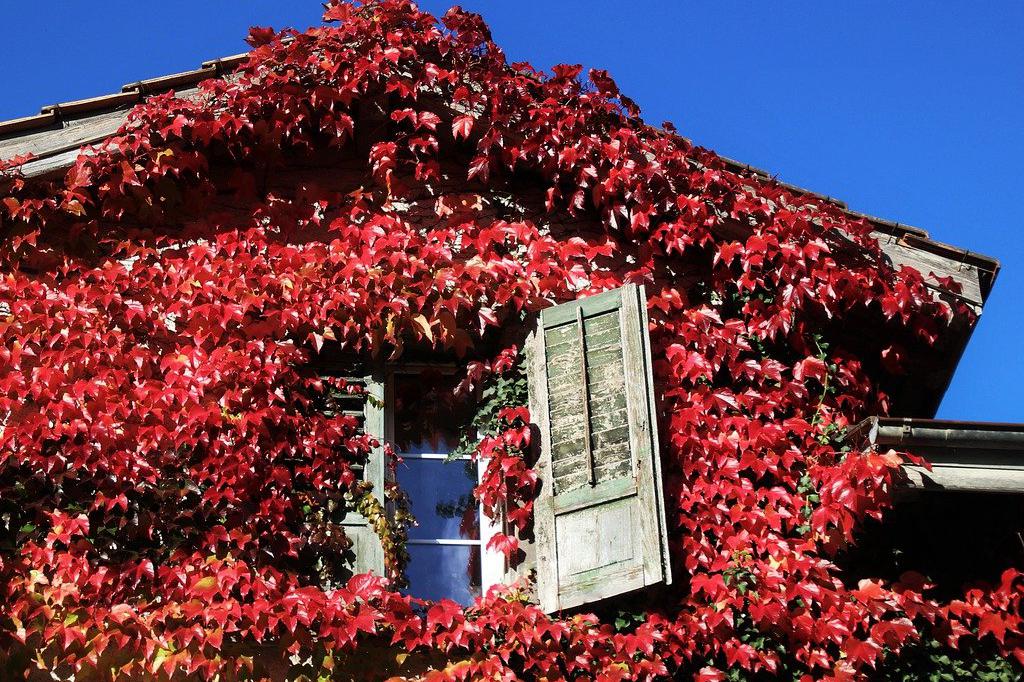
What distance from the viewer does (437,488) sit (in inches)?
300

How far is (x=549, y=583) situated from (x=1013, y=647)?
7.55ft

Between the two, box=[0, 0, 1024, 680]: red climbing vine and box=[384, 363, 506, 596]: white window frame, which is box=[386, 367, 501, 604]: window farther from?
box=[0, 0, 1024, 680]: red climbing vine

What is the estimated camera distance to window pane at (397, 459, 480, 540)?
748 cm

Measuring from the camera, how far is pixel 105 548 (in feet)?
22.1

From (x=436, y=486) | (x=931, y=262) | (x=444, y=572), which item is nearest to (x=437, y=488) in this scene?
(x=436, y=486)

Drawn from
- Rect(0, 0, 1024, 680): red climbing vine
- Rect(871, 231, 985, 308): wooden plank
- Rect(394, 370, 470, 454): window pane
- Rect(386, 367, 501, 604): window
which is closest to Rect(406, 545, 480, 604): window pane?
Rect(386, 367, 501, 604): window

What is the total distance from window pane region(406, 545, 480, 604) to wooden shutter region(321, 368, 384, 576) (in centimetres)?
22

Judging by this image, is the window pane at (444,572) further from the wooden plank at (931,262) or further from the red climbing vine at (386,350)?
the wooden plank at (931,262)

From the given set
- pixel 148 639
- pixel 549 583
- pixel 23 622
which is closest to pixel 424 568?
pixel 549 583

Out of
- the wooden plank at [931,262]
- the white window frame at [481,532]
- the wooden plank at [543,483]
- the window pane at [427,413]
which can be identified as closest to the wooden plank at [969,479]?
the wooden plank at [931,262]

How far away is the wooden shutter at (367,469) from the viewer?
7.16 meters

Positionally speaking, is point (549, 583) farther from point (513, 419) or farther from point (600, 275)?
point (600, 275)

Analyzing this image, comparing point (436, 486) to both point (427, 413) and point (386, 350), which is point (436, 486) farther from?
point (386, 350)

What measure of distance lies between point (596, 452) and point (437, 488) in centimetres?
93
